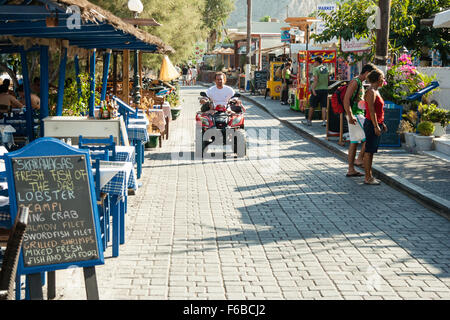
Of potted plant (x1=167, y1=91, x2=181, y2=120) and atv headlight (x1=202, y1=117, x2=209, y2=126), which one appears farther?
potted plant (x1=167, y1=91, x2=181, y2=120)

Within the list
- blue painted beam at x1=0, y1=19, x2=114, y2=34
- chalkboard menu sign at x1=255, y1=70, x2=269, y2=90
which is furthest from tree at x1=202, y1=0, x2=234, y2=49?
blue painted beam at x1=0, y1=19, x2=114, y2=34

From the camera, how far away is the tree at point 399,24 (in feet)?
54.0

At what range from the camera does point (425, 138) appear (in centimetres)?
1297

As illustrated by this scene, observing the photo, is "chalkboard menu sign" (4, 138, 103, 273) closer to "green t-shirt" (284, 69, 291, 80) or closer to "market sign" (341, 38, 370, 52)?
"market sign" (341, 38, 370, 52)

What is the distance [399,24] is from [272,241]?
1142cm

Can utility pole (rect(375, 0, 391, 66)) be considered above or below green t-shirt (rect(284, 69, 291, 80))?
above

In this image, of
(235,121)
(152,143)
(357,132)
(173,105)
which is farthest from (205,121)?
(173,105)

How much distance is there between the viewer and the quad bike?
13195 millimetres

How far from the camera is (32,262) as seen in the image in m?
4.63

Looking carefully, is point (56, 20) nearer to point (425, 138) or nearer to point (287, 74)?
point (425, 138)

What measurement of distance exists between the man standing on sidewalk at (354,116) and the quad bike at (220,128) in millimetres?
2987

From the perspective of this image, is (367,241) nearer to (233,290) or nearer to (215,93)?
(233,290)

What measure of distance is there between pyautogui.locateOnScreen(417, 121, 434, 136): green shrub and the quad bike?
3696 mm

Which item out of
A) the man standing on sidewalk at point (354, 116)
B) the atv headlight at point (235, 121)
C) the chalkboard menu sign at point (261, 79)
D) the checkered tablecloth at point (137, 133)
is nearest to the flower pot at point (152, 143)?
the atv headlight at point (235, 121)
